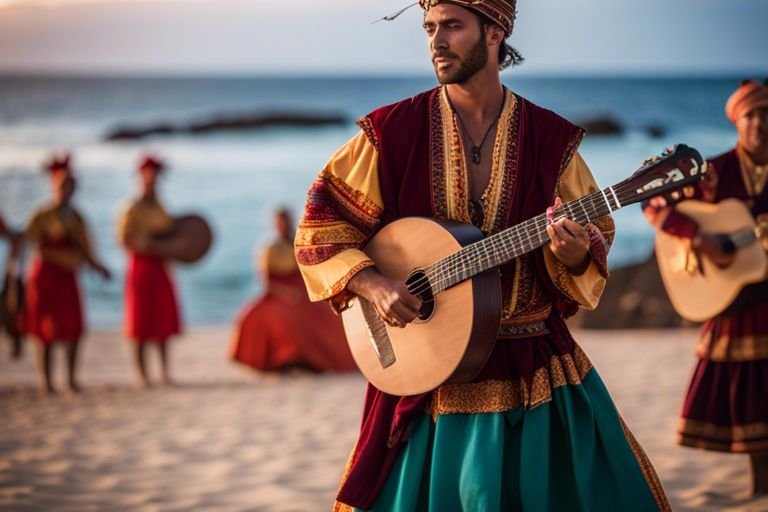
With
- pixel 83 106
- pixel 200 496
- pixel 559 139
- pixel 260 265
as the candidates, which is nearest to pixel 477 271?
pixel 559 139

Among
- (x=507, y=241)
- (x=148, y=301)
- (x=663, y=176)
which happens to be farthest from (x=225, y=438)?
(x=663, y=176)

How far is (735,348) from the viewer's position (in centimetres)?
512

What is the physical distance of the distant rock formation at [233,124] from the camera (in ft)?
210

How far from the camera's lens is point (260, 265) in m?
9.98

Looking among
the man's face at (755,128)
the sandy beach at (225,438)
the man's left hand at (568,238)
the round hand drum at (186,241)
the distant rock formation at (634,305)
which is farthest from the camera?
the distant rock formation at (634,305)

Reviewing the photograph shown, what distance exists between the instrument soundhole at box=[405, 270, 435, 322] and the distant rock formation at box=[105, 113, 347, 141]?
6106 centimetres

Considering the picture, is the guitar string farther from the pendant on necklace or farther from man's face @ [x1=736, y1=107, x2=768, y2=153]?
man's face @ [x1=736, y1=107, x2=768, y2=153]

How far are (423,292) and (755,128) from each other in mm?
2359

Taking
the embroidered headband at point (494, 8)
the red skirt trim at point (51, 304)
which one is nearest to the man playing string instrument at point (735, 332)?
the embroidered headband at point (494, 8)

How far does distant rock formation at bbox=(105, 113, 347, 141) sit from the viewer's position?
64000mm

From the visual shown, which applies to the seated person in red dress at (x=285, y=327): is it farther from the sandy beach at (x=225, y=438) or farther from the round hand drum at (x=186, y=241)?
the round hand drum at (x=186, y=241)

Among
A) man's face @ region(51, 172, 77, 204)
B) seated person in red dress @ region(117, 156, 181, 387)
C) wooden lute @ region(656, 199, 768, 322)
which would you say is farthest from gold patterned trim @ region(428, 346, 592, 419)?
seated person in red dress @ region(117, 156, 181, 387)

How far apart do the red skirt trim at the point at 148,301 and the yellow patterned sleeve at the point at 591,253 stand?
6.80 meters

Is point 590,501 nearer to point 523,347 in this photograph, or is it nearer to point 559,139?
point 523,347
